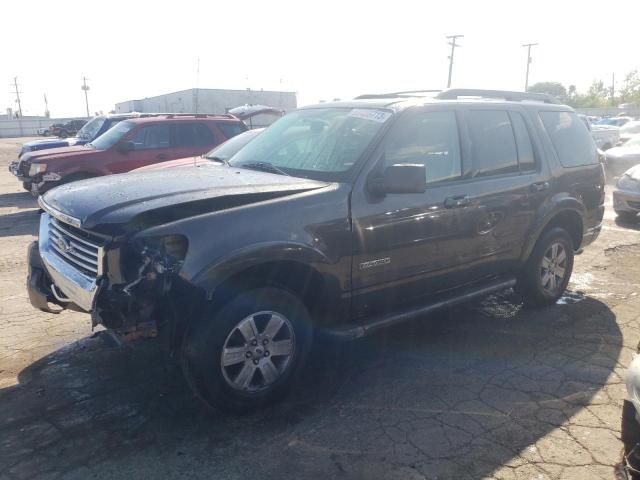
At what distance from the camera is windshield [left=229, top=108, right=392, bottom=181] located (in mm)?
3965

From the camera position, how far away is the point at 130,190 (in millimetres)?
3461

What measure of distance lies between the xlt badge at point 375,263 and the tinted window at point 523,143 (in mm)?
1827

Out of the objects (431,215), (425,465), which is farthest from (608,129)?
(425,465)

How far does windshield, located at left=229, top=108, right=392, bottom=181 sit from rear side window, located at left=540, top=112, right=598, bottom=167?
2.12m

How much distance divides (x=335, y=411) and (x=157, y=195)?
1729 mm

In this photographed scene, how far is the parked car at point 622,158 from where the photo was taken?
15.0 metres

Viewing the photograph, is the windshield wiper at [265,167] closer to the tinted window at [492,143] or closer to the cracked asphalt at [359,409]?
the cracked asphalt at [359,409]

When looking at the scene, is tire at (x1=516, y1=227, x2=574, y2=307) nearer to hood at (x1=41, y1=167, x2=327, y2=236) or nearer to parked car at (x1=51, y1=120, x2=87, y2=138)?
hood at (x1=41, y1=167, x2=327, y2=236)

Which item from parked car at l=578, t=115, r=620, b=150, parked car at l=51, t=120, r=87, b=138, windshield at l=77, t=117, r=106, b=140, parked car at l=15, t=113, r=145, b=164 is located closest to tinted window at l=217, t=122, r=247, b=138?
parked car at l=15, t=113, r=145, b=164

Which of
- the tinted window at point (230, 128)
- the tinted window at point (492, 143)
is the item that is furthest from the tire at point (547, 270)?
the tinted window at point (230, 128)

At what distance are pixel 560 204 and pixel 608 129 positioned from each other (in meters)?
19.2

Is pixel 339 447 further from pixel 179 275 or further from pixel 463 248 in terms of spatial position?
pixel 463 248

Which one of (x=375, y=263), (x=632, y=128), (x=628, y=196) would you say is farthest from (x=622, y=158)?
(x=375, y=263)

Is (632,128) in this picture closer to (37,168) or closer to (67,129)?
(37,168)
